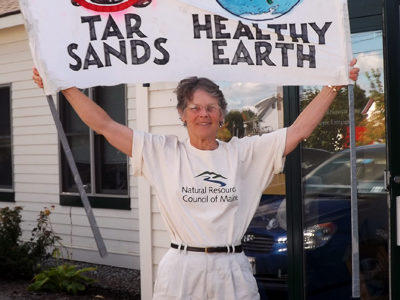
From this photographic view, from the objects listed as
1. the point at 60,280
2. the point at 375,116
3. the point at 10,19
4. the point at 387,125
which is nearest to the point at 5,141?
the point at 10,19

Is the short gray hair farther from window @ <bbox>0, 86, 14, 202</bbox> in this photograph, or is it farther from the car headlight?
window @ <bbox>0, 86, 14, 202</bbox>

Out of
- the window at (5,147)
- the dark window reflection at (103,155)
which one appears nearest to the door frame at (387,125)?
the dark window reflection at (103,155)

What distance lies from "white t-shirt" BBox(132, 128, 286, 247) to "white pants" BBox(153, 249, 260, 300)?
3.1 inches

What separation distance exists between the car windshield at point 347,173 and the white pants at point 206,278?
201 centimetres

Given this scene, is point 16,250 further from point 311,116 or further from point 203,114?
point 311,116

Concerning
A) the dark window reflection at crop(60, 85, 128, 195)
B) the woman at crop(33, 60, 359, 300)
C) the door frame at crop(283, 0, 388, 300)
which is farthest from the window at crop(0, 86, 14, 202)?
the woman at crop(33, 60, 359, 300)

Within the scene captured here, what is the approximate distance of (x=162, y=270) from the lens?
3176 millimetres

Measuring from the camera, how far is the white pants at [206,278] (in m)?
3.06

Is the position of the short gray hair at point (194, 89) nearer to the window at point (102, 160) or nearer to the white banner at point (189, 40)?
the white banner at point (189, 40)

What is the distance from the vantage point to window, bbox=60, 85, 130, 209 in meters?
8.45

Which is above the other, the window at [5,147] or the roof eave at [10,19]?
the roof eave at [10,19]

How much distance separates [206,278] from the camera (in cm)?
307

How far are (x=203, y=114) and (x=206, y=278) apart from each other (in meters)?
0.81

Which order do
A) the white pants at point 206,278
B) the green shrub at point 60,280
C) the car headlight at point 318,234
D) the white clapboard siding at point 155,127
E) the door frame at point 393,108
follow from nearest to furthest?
the white pants at point 206,278
the door frame at point 393,108
the car headlight at point 318,234
the white clapboard siding at point 155,127
the green shrub at point 60,280
